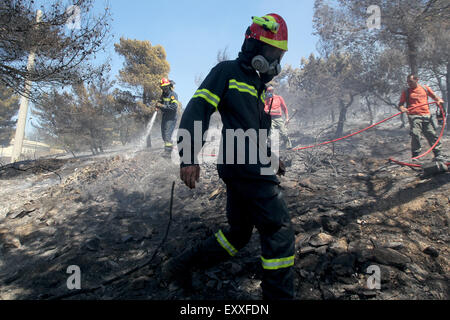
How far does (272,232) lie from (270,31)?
158cm

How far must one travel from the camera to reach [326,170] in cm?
634

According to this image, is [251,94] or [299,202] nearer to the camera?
[251,94]

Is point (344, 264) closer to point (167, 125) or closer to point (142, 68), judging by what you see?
point (167, 125)

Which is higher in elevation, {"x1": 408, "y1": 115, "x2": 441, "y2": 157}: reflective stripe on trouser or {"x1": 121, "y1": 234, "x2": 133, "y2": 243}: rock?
{"x1": 408, "y1": 115, "x2": 441, "y2": 157}: reflective stripe on trouser

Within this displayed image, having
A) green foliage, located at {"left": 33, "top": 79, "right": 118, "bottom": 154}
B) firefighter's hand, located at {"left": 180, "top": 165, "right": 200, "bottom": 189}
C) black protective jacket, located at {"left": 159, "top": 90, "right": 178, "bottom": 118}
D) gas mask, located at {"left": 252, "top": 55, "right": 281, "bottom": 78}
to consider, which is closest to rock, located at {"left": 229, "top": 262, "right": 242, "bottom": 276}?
firefighter's hand, located at {"left": 180, "top": 165, "right": 200, "bottom": 189}

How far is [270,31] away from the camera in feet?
6.21

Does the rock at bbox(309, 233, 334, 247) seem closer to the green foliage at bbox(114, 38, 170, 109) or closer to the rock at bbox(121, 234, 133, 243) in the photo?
the rock at bbox(121, 234, 133, 243)

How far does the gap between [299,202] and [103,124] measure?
14362 mm

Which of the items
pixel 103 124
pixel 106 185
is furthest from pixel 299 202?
pixel 103 124

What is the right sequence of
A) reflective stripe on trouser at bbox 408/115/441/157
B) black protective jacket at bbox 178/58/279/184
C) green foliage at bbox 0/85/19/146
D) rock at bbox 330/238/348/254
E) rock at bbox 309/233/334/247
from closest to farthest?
black protective jacket at bbox 178/58/279/184
rock at bbox 330/238/348/254
rock at bbox 309/233/334/247
reflective stripe on trouser at bbox 408/115/441/157
green foliage at bbox 0/85/19/146

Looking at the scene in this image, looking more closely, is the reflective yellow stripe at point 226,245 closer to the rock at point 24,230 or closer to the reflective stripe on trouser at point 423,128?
the rock at point 24,230

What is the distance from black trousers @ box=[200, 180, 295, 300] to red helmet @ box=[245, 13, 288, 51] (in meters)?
1.16

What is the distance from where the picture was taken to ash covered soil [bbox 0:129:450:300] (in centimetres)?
219

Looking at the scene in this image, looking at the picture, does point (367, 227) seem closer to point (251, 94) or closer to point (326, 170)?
point (251, 94)
